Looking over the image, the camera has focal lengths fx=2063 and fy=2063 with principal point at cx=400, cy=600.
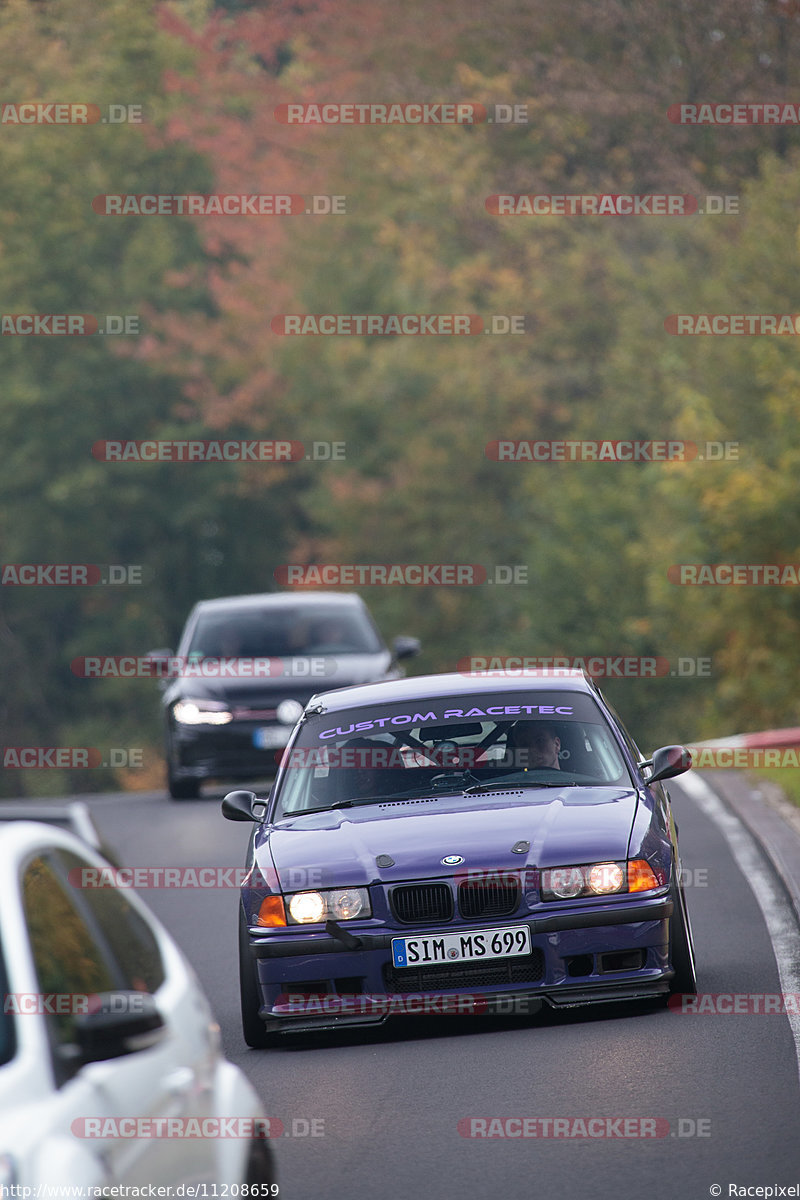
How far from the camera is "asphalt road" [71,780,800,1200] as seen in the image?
663 centimetres

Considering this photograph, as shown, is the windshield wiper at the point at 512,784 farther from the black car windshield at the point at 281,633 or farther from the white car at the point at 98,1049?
the black car windshield at the point at 281,633

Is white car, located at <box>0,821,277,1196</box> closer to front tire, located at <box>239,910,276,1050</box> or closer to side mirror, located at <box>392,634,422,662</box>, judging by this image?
front tire, located at <box>239,910,276,1050</box>

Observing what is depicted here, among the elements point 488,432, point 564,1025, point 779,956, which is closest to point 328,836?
point 564,1025

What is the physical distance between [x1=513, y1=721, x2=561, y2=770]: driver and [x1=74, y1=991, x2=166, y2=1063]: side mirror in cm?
561

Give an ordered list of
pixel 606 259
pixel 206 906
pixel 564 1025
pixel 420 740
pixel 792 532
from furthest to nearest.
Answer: pixel 606 259 < pixel 792 532 < pixel 206 906 < pixel 420 740 < pixel 564 1025

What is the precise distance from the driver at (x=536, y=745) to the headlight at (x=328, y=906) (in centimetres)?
148

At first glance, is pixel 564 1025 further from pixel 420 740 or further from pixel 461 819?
pixel 420 740

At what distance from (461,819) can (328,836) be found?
60 cm

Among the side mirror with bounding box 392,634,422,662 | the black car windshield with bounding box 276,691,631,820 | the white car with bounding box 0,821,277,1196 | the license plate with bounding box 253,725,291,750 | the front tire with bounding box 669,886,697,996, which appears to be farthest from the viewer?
the side mirror with bounding box 392,634,422,662

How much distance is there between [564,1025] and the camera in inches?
358

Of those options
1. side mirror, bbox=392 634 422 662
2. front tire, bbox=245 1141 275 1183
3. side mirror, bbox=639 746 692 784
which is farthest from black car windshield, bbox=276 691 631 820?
side mirror, bbox=392 634 422 662

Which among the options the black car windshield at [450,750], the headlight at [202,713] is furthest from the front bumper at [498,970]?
the headlight at [202,713]

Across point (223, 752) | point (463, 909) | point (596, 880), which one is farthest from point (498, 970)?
point (223, 752)

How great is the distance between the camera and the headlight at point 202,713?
794 inches
